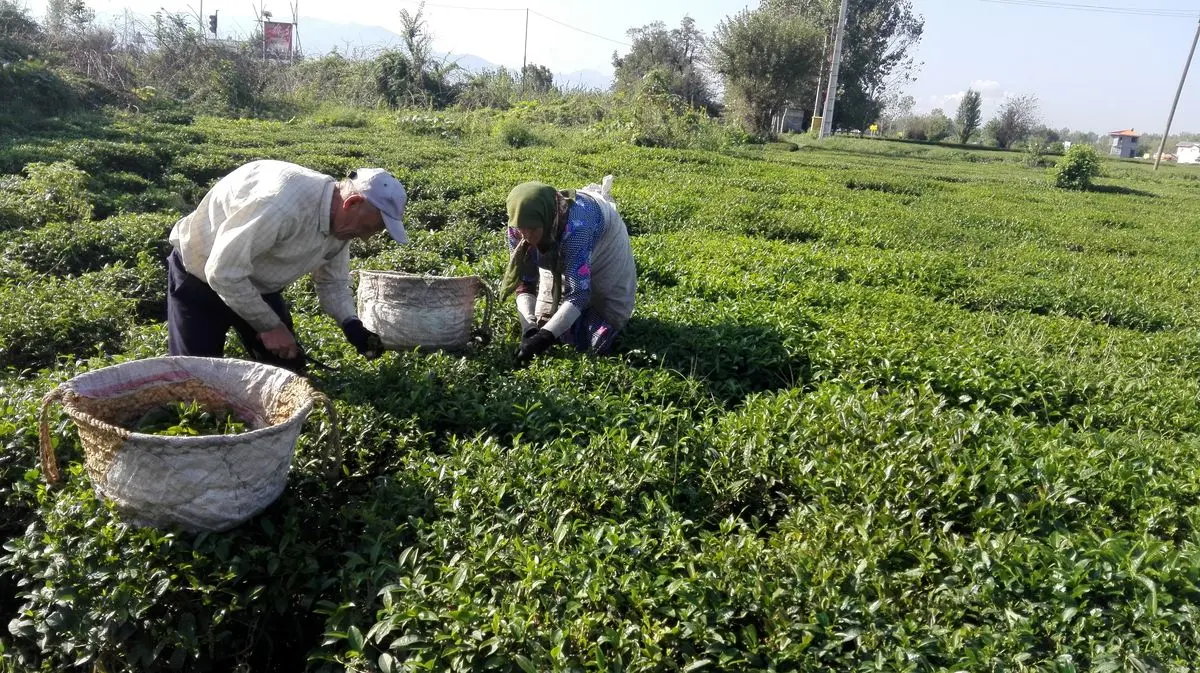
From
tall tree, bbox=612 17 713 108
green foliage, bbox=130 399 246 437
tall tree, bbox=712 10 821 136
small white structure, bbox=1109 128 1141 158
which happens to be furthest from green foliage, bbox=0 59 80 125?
small white structure, bbox=1109 128 1141 158

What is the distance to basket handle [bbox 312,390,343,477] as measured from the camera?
2.73m

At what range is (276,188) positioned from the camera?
320 cm

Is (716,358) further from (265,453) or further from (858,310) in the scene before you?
(265,453)

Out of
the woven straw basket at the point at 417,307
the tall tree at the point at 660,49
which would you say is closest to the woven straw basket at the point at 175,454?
the woven straw basket at the point at 417,307

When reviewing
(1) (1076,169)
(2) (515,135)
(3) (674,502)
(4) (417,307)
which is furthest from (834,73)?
(3) (674,502)

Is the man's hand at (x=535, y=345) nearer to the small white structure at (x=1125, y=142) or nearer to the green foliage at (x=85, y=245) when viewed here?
the green foliage at (x=85, y=245)

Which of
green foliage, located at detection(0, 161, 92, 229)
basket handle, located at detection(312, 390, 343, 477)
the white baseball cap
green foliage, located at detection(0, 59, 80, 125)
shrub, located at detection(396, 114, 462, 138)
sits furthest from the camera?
shrub, located at detection(396, 114, 462, 138)

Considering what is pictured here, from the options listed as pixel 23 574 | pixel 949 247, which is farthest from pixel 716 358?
pixel 949 247

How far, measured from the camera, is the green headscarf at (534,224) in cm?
412

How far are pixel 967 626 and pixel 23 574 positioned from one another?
10.6 ft

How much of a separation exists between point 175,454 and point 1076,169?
69.1 feet

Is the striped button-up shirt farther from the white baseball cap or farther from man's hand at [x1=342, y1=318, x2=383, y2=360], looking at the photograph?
man's hand at [x1=342, y1=318, x2=383, y2=360]

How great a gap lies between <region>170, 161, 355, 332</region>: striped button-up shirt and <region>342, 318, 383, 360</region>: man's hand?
1.43 ft

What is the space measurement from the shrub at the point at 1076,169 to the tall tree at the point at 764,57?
1437cm
